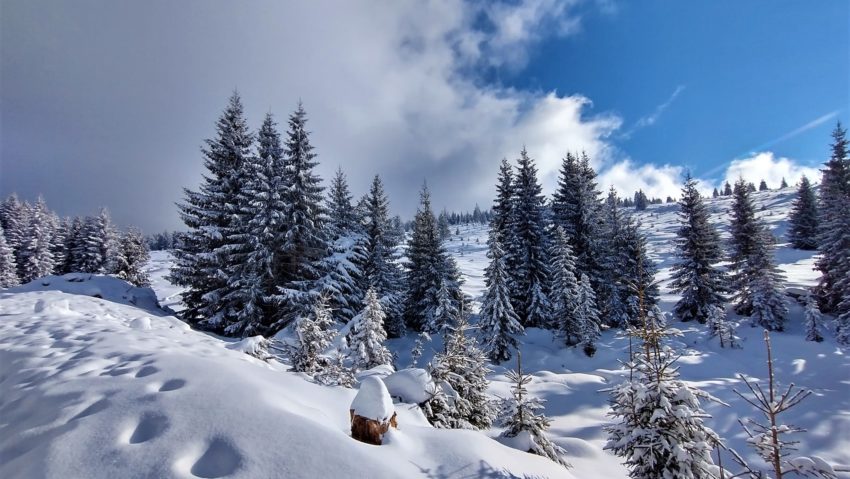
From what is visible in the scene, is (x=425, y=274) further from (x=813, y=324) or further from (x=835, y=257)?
(x=835, y=257)

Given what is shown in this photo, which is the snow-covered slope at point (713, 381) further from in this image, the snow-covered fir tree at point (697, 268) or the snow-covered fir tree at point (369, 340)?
the snow-covered fir tree at point (369, 340)

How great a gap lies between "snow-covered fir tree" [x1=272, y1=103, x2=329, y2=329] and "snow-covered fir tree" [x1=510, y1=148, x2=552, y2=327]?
15682 millimetres

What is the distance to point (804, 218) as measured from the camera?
4897 centimetres

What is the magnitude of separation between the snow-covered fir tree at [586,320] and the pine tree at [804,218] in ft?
144

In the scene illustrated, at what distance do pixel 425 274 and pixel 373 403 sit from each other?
2532 centimetres

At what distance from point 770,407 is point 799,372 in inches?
838

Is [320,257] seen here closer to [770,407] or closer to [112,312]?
[112,312]

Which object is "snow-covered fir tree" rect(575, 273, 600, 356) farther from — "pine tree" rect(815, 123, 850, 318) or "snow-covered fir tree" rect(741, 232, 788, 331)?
"pine tree" rect(815, 123, 850, 318)

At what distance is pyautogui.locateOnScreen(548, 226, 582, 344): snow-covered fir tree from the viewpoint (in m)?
25.1

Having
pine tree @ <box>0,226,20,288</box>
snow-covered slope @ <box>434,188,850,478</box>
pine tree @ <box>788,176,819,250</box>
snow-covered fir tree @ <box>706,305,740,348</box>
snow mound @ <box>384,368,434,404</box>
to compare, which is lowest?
snow-covered slope @ <box>434,188,850,478</box>

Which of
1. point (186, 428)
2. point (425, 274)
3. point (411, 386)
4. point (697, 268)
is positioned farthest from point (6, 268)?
point (697, 268)

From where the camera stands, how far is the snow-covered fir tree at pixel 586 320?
80.6 feet

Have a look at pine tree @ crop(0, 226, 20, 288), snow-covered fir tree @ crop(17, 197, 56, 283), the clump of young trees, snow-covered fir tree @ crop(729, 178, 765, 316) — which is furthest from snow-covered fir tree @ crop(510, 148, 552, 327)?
snow-covered fir tree @ crop(17, 197, 56, 283)

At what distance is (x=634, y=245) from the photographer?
30.4 meters
